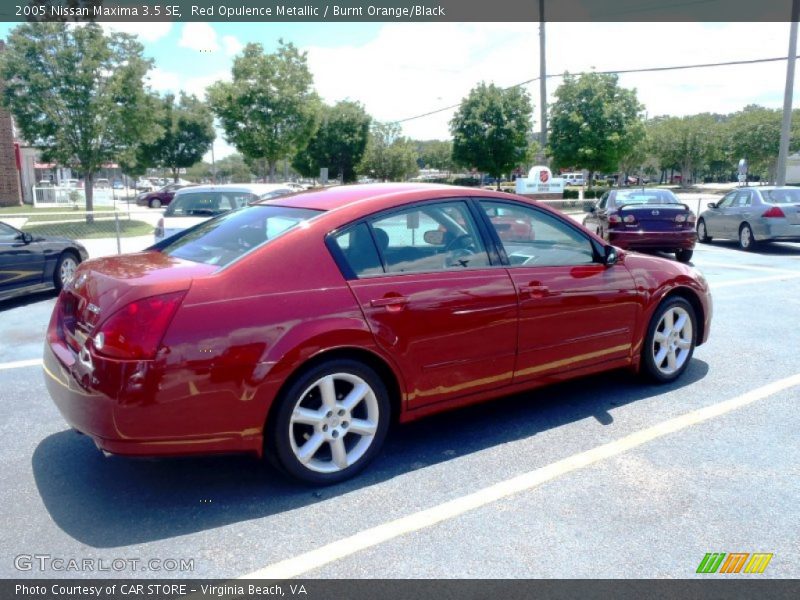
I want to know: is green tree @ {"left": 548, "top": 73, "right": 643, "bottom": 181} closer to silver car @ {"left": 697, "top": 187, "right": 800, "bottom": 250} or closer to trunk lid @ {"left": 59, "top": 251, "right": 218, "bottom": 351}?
silver car @ {"left": 697, "top": 187, "right": 800, "bottom": 250}

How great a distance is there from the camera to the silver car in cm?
1416

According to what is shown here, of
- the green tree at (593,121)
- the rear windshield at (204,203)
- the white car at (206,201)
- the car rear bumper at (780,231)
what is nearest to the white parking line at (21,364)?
the white car at (206,201)

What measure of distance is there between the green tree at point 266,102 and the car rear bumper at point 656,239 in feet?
62.0

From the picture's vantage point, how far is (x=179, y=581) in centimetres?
284

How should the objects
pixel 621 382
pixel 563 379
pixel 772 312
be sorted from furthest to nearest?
pixel 772 312 → pixel 621 382 → pixel 563 379

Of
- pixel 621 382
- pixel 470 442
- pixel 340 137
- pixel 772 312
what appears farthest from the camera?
pixel 340 137

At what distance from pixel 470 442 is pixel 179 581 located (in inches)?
78.8

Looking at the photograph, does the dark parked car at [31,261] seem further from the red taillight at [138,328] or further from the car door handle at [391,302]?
the car door handle at [391,302]

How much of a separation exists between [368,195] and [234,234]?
2.74ft

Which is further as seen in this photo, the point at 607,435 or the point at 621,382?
the point at 621,382

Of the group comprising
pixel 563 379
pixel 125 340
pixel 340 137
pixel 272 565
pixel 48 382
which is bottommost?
pixel 272 565

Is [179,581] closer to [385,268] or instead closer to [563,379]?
[385,268]

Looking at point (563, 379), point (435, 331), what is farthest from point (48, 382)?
point (563, 379)

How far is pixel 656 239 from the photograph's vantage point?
Result: 12.6 m
